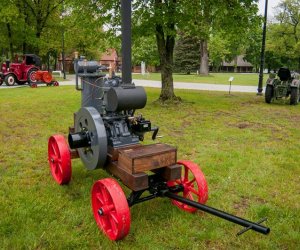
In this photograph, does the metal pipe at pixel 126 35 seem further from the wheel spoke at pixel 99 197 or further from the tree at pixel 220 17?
the tree at pixel 220 17

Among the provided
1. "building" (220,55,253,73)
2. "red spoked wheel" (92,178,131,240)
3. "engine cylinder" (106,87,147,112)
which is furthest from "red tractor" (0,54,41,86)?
"building" (220,55,253,73)

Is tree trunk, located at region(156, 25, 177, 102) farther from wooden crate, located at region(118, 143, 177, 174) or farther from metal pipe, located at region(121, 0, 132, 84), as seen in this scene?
wooden crate, located at region(118, 143, 177, 174)

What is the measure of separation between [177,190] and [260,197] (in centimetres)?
143

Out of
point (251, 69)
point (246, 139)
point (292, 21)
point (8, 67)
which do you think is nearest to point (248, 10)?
point (246, 139)

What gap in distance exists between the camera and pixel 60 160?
483 cm

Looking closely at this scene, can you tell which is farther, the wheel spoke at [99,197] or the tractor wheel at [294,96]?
the tractor wheel at [294,96]

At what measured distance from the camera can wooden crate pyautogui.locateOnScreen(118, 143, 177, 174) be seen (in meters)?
3.58

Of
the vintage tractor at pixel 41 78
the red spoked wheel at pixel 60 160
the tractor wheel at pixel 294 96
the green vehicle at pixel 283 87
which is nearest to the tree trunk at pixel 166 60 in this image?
the green vehicle at pixel 283 87

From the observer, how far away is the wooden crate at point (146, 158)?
11.7 feet

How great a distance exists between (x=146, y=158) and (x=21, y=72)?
21.3 metres

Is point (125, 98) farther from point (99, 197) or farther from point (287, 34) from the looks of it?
point (287, 34)

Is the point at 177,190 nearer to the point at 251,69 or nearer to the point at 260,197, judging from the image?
the point at 260,197

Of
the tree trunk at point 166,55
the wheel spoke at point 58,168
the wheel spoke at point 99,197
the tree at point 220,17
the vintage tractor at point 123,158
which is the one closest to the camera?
the vintage tractor at point 123,158

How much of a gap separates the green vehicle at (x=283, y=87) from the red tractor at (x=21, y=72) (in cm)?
1509
